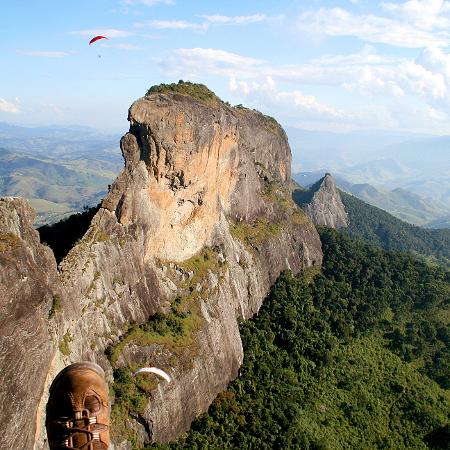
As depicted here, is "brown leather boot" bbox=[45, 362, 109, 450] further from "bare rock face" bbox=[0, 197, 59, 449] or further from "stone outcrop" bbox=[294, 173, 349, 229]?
"stone outcrop" bbox=[294, 173, 349, 229]

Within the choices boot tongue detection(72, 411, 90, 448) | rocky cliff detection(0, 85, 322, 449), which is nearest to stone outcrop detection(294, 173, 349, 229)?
rocky cliff detection(0, 85, 322, 449)

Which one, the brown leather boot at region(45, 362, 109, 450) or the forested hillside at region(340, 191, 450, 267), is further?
the forested hillside at region(340, 191, 450, 267)

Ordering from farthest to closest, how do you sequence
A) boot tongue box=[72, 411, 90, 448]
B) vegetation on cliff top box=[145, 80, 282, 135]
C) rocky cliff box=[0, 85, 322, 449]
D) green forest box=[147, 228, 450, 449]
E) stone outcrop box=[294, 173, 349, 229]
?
stone outcrop box=[294, 173, 349, 229] < vegetation on cliff top box=[145, 80, 282, 135] < green forest box=[147, 228, 450, 449] < rocky cliff box=[0, 85, 322, 449] < boot tongue box=[72, 411, 90, 448]

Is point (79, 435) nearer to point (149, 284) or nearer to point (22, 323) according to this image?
point (22, 323)

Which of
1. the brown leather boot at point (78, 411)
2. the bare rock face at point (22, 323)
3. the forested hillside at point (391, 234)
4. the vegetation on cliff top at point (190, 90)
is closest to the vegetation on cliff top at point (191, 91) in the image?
the vegetation on cliff top at point (190, 90)

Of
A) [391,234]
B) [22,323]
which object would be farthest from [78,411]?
[391,234]

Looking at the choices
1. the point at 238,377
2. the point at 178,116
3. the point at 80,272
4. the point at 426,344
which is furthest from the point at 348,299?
the point at 80,272

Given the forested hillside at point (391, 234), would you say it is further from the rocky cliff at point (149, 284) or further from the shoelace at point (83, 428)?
the shoelace at point (83, 428)

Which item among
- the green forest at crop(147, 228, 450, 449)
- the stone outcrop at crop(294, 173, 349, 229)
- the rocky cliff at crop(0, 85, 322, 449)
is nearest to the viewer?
the rocky cliff at crop(0, 85, 322, 449)
